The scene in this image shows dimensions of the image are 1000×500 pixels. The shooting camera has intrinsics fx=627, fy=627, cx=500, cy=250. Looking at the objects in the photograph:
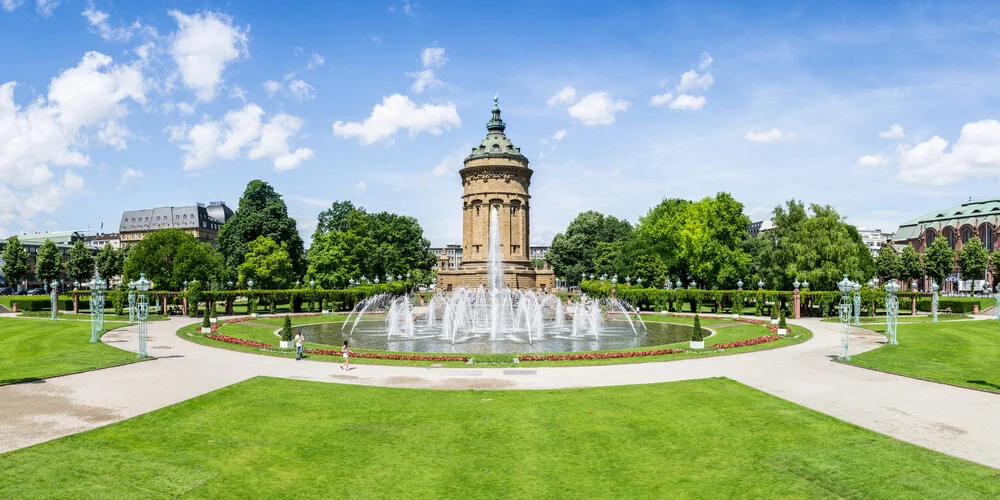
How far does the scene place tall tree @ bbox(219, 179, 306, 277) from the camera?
75.8 metres

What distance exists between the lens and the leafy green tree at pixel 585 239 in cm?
10681

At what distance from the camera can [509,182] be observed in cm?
8350

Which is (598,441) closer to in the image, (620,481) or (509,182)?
(620,481)

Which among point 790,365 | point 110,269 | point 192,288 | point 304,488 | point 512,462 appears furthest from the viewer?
point 110,269

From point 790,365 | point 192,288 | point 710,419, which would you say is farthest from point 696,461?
point 192,288

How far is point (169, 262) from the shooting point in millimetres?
67750

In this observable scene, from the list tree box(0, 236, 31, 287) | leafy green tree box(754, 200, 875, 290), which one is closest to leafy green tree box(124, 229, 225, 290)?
tree box(0, 236, 31, 287)

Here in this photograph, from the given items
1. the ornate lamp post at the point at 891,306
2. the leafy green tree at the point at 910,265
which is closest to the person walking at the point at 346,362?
the ornate lamp post at the point at 891,306

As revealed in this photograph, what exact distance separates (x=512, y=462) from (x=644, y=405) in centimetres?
617

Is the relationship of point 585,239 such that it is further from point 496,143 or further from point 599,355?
point 599,355

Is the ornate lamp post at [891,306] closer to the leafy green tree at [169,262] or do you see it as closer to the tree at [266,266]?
the tree at [266,266]

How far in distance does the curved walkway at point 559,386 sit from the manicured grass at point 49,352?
131 cm

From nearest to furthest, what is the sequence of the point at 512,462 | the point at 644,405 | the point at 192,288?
1. the point at 512,462
2. the point at 644,405
3. the point at 192,288

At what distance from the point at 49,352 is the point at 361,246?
1908 inches
